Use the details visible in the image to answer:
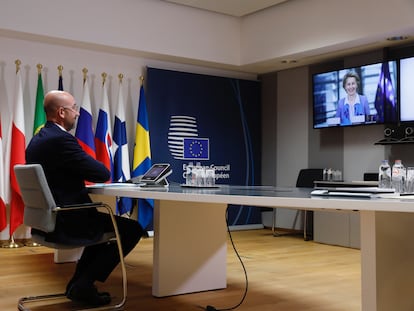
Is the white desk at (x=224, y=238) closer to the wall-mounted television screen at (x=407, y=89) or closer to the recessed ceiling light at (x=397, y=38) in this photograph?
the wall-mounted television screen at (x=407, y=89)

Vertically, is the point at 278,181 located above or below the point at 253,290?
above

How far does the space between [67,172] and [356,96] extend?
3993 mm

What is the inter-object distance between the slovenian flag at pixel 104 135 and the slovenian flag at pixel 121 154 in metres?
0.10

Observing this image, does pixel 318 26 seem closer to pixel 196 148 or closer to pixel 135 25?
pixel 135 25

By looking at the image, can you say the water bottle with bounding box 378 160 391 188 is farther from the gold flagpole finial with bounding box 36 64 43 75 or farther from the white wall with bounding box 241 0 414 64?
the gold flagpole finial with bounding box 36 64 43 75

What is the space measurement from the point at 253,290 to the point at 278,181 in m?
3.85

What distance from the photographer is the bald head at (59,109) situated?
3.09 metres

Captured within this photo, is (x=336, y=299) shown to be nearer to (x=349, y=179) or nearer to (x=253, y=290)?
(x=253, y=290)

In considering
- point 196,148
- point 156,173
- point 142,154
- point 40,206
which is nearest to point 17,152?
point 142,154

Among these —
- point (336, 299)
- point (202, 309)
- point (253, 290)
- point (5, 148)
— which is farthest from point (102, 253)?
point (5, 148)

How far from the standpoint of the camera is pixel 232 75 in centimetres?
732

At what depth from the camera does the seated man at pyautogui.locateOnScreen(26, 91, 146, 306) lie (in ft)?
9.20

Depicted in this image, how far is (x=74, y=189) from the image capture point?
293 cm

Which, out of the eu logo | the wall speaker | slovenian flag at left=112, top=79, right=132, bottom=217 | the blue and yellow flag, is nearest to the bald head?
slovenian flag at left=112, top=79, right=132, bottom=217
